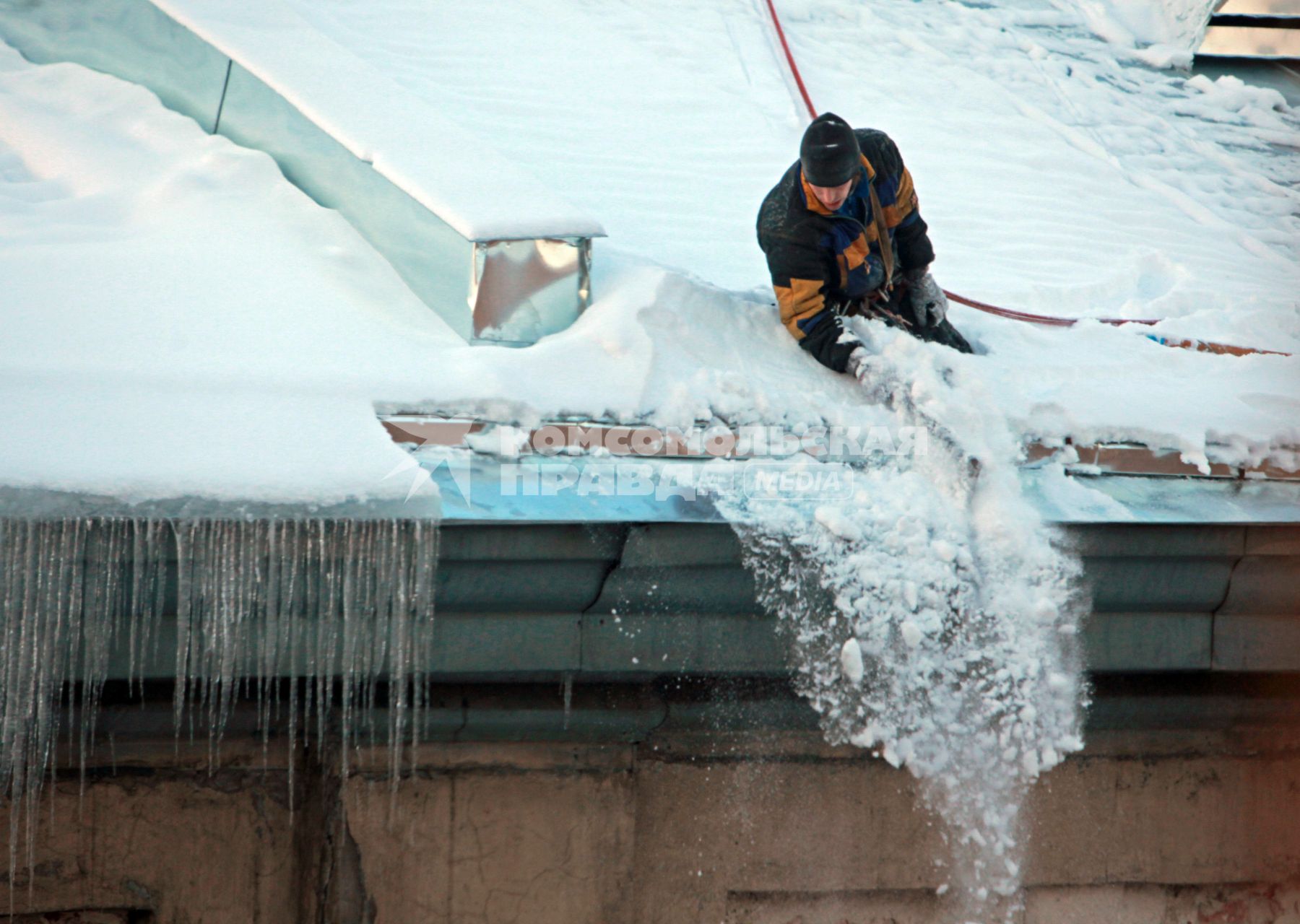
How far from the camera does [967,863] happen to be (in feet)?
8.13

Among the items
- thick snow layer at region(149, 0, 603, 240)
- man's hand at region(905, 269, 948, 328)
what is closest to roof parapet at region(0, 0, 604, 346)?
thick snow layer at region(149, 0, 603, 240)

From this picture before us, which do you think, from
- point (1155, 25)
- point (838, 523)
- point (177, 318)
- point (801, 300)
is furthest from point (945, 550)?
point (1155, 25)

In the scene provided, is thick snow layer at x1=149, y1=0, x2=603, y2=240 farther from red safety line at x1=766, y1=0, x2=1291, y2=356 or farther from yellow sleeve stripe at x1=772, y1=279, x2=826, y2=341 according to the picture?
red safety line at x1=766, y1=0, x2=1291, y2=356

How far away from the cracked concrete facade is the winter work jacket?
1.08m

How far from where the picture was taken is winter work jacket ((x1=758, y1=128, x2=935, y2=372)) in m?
→ 2.68

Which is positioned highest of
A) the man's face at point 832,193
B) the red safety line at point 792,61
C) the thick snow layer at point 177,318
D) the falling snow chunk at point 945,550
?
the red safety line at point 792,61

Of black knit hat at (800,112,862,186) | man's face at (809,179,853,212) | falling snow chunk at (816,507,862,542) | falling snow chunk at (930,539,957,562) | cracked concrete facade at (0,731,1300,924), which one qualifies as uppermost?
black knit hat at (800,112,862,186)

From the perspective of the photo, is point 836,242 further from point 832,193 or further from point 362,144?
point 362,144

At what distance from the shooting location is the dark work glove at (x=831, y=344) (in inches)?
102

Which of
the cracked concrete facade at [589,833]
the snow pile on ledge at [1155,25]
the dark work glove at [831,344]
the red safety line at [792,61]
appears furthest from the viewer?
the snow pile on ledge at [1155,25]

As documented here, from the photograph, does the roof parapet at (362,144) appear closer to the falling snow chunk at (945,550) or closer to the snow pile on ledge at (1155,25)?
the falling snow chunk at (945,550)

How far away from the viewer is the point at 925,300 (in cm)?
300

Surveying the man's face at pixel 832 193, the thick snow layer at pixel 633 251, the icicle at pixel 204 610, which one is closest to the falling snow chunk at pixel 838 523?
the thick snow layer at pixel 633 251

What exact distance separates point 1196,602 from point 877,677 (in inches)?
28.2
